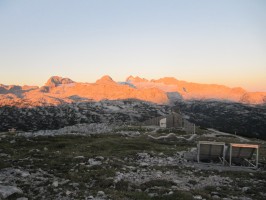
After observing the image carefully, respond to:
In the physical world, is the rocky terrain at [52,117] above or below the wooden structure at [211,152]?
below

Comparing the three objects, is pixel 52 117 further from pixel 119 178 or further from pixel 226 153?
pixel 119 178

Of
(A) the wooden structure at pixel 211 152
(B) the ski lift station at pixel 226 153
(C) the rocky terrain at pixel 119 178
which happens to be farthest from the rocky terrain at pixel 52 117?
(C) the rocky terrain at pixel 119 178

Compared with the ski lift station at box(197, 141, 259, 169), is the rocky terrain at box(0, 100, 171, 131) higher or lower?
lower

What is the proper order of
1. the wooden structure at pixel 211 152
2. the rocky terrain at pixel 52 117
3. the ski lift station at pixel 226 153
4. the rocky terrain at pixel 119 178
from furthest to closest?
1. the rocky terrain at pixel 52 117
2. the wooden structure at pixel 211 152
3. the ski lift station at pixel 226 153
4. the rocky terrain at pixel 119 178

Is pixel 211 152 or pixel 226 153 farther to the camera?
pixel 226 153

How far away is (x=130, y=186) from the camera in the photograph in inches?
661

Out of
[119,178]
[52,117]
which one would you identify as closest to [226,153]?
[119,178]

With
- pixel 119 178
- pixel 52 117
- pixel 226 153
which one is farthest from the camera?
pixel 52 117

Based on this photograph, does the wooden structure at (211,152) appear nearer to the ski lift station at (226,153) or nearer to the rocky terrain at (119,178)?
the ski lift station at (226,153)

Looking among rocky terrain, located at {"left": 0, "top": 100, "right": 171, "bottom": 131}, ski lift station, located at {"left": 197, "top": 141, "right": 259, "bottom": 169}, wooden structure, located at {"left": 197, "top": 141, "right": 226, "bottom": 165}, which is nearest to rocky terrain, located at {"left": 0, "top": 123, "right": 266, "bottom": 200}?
wooden structure, located at {"left": 197, "top": 141, "right": 226, "bottom": 165}

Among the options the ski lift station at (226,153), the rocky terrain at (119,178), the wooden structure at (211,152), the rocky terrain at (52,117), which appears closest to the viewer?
the rocky terrain at (119,178)

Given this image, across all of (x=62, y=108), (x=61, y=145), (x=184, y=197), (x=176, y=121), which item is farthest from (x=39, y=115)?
(x=184, y=197)

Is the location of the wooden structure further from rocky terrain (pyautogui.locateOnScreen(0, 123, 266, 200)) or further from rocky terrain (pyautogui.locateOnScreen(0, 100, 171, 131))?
rocky terrain (pyautogui.locateOnScreen(0, 100, 171, 131))

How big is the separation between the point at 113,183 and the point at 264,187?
10.1 metres
